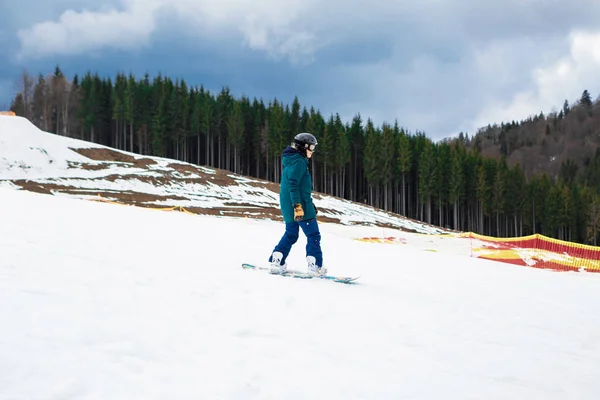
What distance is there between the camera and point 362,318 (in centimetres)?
546

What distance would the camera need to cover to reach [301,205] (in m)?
7.52

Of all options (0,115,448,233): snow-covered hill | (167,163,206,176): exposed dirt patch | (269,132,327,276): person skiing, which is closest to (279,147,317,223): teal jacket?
(269,132,327,276): person skiing

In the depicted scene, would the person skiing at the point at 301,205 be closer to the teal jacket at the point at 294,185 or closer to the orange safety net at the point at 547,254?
the teal jacket at the point at 294,185

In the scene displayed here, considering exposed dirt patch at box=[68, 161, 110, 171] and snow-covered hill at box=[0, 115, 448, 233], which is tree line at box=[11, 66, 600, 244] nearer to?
snow-covered hill at box=[0, 115, 448, 233]

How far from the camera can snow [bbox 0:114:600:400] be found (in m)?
3.40

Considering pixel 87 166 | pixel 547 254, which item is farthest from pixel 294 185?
pixel 87 166

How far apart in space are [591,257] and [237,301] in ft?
59.6

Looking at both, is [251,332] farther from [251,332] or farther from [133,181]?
[133,181]

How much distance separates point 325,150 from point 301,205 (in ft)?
235

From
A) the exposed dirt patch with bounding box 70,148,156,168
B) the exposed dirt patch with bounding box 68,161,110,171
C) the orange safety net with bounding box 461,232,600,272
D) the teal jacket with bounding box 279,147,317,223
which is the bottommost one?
the orange safety net with bounding box 461,232,600,272

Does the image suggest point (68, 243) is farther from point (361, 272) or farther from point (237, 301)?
point (361, 272)

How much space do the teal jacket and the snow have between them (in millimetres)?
1195

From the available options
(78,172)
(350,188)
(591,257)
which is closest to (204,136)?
(350,188)

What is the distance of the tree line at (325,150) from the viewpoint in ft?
261
